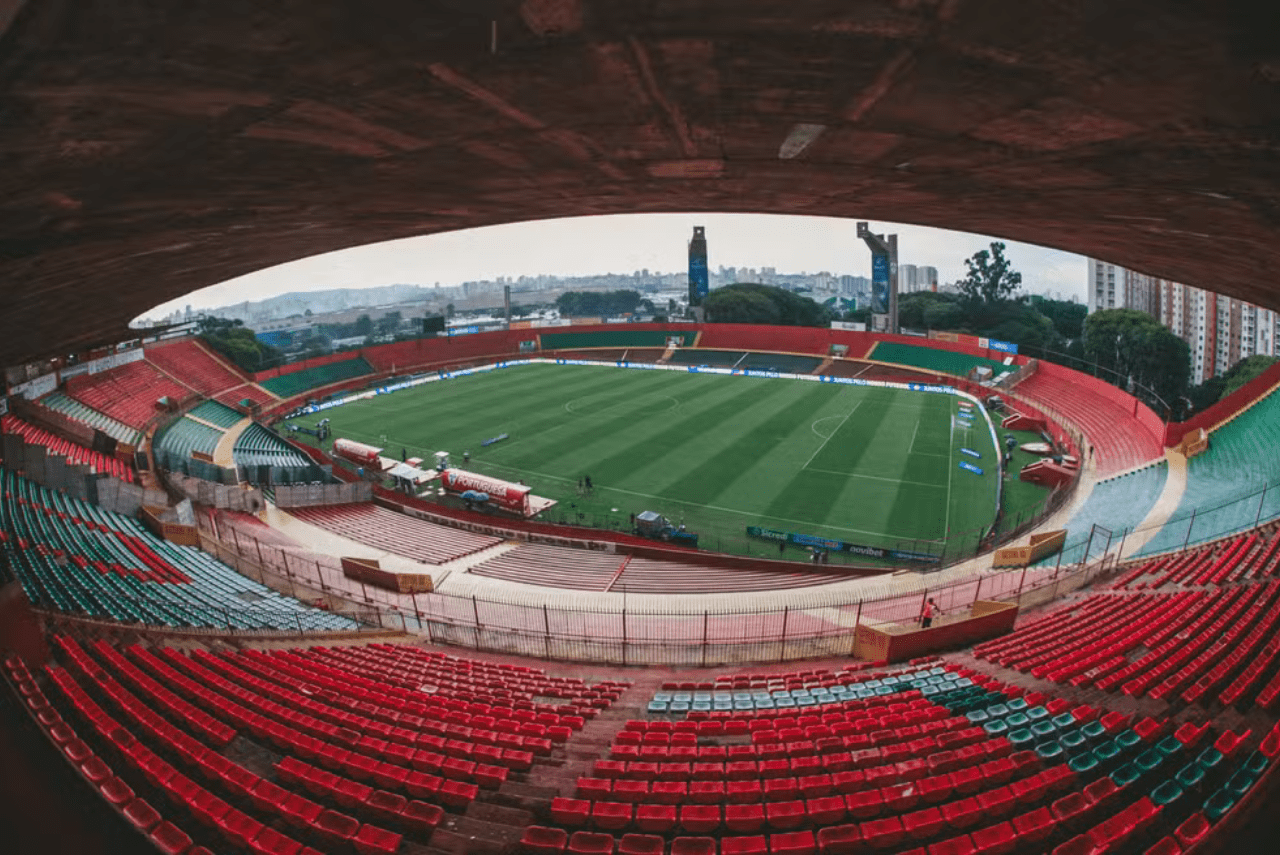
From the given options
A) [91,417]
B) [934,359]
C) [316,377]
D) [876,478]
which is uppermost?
[934,359]

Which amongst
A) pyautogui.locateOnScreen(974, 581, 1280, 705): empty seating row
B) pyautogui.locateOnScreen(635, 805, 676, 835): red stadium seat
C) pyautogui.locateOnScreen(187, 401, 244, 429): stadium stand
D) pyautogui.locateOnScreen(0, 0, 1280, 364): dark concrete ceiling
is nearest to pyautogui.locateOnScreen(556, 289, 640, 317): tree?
pyautogui.locateOnScreen(187, 401, 244, 429): stadium stand

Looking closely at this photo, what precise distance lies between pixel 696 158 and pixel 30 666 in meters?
12.7

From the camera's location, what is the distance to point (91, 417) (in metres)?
37.6

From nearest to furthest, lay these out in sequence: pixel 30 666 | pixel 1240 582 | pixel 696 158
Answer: pixel 696 158 → pixel 30 666 → pixel 1240 582

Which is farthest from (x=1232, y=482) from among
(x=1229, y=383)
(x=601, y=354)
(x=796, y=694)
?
(x=601, y=354)

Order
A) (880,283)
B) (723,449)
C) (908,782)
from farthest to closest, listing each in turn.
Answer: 1. (880,283)
2. (723,449)
3. (908,782)

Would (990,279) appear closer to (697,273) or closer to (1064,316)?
(1064,316)

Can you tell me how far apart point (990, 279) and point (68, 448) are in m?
101

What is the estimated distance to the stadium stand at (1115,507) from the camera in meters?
23.3

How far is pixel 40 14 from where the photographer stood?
2.55 metres

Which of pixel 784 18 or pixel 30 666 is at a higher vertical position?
pixel 784 18

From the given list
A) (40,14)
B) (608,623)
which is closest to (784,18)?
(40,14)

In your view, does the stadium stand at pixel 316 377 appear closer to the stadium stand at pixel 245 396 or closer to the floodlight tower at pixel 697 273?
the stadium stand at pixel 245 396

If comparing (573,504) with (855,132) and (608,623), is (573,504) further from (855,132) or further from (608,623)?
(855,132)
